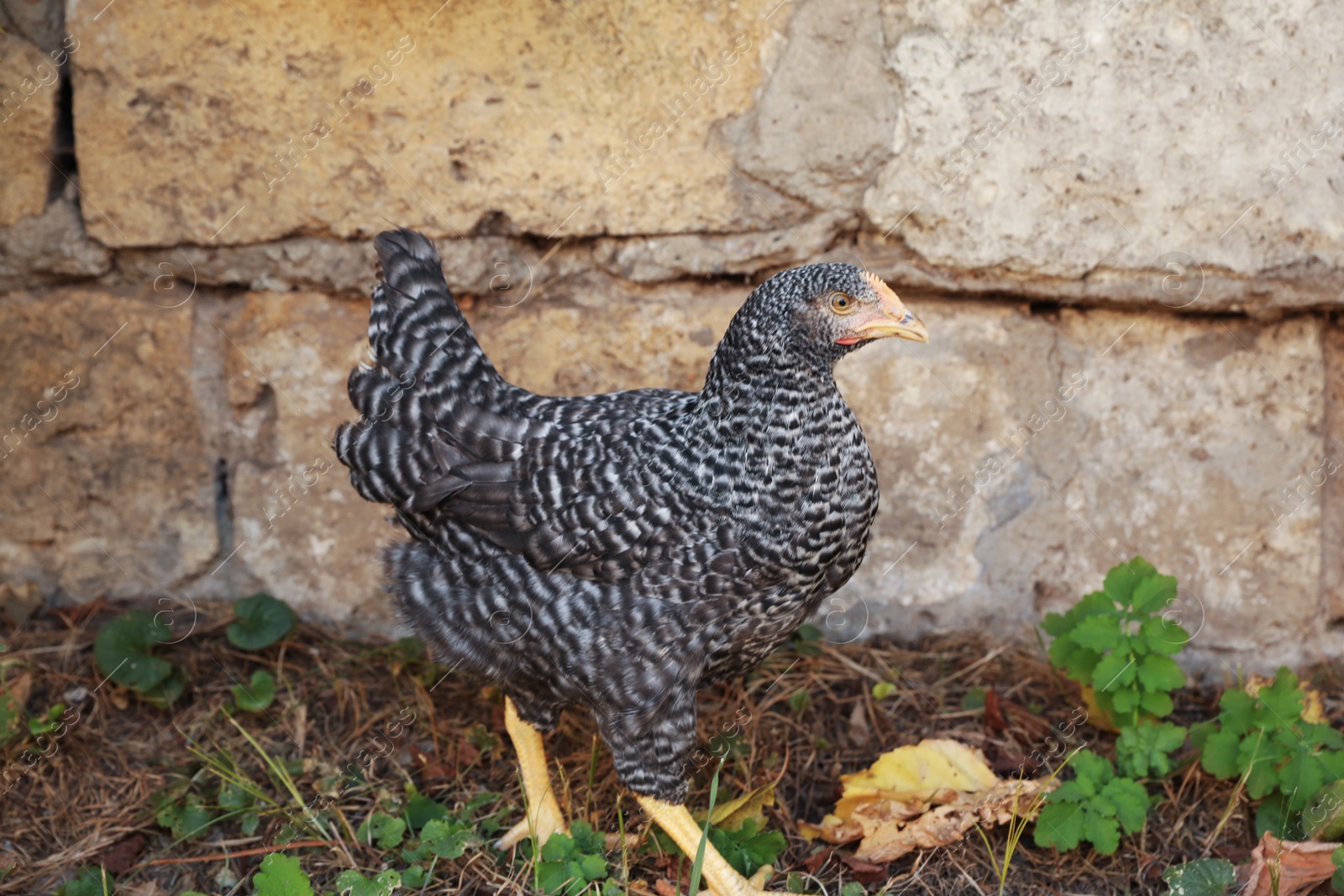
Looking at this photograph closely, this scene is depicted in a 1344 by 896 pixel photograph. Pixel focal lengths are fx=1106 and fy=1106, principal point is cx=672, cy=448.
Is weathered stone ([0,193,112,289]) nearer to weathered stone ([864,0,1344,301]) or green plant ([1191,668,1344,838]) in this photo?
weathered stone ([864,0,1344,301])

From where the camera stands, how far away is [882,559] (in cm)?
331

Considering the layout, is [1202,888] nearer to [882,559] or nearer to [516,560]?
[882,559]

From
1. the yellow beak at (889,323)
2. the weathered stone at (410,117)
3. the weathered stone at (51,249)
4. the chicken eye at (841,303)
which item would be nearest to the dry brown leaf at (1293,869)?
the yellow beak at (889,323)

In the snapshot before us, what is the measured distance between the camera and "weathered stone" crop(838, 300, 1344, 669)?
313 cm

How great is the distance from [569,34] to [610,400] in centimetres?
102

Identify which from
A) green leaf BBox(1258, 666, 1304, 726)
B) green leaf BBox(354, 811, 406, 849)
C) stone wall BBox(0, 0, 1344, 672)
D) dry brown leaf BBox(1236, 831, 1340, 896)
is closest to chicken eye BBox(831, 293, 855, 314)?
stone wall BBox(0, 0, 1344, 672)

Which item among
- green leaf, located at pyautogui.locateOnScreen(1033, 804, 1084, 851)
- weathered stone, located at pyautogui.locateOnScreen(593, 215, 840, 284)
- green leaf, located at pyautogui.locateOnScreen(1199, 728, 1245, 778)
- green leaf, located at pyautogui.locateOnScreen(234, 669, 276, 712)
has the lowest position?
green leaf, located at pyautogui.locateOnScreen(234, 669, 276, 712)

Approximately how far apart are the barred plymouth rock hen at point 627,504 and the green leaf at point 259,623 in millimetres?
697

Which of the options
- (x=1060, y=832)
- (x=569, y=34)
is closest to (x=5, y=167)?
(x=569, y=34)

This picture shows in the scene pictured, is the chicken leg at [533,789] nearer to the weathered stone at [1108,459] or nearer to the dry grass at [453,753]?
the dry grass at [453,753]

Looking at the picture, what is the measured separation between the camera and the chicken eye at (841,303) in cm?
232

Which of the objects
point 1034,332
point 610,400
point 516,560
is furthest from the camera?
point 1034,332

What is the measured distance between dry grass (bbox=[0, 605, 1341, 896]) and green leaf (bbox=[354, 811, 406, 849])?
3 cm

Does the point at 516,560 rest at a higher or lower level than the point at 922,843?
higher
